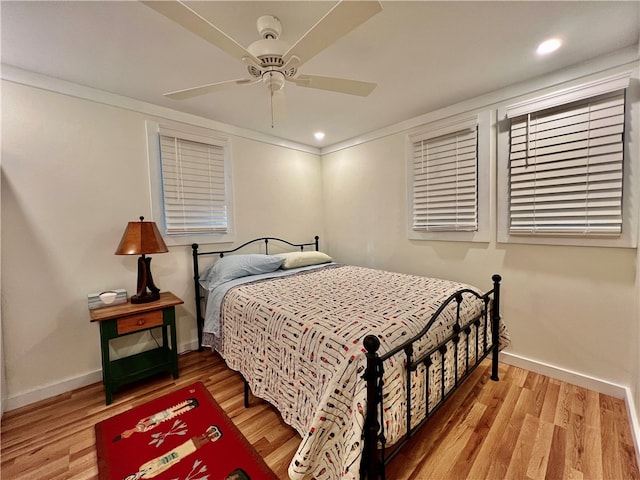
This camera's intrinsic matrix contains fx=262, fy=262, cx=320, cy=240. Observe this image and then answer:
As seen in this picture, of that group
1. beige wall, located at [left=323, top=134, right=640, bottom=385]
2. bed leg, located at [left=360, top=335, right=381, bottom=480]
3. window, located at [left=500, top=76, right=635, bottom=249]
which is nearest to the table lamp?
bed leg, located at [left=360, top=335, right=381, bottom=480]

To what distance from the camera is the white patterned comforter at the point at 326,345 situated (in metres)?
1.18

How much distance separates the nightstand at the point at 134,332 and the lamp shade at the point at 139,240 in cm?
47

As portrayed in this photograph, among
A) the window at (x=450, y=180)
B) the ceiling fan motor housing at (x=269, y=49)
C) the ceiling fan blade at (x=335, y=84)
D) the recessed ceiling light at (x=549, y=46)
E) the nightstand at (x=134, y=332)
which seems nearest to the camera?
the ceiling fan motor housing at (x=269, y=49)

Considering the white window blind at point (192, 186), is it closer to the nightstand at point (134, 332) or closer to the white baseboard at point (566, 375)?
the nightstand at point (134, 332)

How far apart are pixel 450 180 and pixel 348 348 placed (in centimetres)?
221

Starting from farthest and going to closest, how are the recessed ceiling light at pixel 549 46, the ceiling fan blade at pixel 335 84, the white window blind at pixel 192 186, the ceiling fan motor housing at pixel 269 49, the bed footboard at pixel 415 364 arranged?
1. the white window blind at pixel 192 186
2. the recessed ceiling light at pixel 549 46
3. the ceiling fan blade at pixel 335 84
4. the ceiling fan motor housing at pixel 269 49
5. the bed footboard at pixel 415 364

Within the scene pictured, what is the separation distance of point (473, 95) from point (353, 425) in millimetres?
2872

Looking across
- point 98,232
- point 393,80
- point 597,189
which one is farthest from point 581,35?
point 98,232

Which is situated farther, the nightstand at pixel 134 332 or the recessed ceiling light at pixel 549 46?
the nightstand at pixel 134 332

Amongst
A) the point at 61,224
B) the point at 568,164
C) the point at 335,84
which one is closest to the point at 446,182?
the point at 568,164

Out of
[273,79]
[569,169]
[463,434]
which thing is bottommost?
[463,434]

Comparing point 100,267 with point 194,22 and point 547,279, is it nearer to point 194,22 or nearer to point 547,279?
point 194,22

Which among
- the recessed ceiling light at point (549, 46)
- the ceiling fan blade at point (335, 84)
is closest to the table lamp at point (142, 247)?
the ceiling fan blade at point (335, 84)

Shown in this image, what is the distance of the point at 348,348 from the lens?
1290 millimetres
